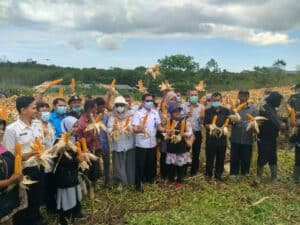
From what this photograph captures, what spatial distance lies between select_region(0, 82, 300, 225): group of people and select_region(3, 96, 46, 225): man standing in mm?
13

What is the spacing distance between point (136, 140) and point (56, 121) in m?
1.56

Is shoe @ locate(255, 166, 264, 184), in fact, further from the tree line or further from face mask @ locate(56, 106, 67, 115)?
the tree line

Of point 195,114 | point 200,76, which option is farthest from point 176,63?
point 195,114

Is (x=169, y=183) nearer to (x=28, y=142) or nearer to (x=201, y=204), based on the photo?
(x=201, y=204)

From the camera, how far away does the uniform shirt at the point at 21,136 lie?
4980mm

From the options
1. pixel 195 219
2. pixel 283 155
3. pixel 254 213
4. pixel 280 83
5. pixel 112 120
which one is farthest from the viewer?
pixel 280 83

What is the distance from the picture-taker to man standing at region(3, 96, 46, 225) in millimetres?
4992

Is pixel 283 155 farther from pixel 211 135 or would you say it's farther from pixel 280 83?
pixel 280 83

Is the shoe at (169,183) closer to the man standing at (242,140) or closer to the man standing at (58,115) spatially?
the man standing at (242,140)

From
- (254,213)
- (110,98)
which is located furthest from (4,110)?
(254,213)

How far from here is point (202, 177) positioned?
8039mm

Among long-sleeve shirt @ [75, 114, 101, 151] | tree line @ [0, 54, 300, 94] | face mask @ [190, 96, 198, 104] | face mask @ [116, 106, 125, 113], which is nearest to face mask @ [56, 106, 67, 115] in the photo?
long-sleeve shirt @ [75, 114, 101, 151]

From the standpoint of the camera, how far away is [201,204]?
660cm

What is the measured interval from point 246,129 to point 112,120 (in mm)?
2565
